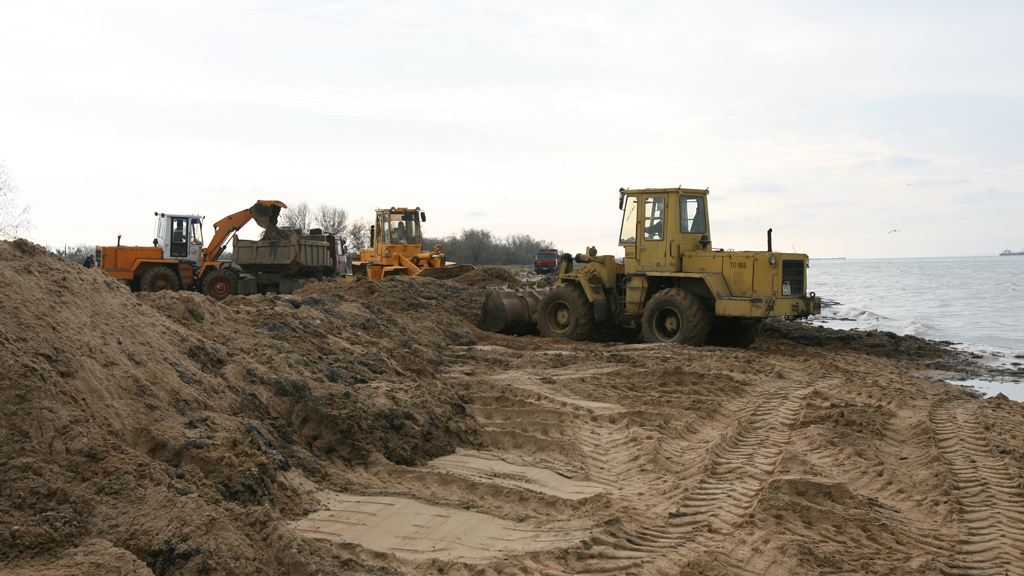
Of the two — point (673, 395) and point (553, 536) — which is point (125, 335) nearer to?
point (553, 536)

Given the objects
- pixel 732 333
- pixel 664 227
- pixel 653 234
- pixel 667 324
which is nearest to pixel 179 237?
Result: pixel 653 234

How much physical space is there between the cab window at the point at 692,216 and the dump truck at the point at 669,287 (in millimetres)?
18

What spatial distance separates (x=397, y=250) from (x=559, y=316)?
8.26 metres

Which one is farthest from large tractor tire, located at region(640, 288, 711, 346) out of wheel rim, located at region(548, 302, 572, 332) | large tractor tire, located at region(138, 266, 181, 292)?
large tractor tire, located at region(138, 266, 181, 292)

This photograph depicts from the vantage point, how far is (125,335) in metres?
5.12

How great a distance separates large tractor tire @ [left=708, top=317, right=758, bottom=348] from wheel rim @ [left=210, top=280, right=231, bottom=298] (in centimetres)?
1444

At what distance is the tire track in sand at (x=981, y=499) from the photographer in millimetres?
4133

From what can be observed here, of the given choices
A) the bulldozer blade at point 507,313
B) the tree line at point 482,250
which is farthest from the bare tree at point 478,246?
the bulldozer blade at point 507,313

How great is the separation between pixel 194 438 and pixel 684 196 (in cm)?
1001

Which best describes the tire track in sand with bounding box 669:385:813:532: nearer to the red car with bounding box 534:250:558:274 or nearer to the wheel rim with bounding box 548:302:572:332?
the wheel rim with bounding box 548:302:572:332

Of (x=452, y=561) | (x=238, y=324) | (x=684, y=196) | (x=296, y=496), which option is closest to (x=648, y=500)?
(x=452, y=561)

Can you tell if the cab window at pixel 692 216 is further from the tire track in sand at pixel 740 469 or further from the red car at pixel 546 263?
the red car at pixel 546 263

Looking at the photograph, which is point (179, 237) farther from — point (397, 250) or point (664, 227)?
point (664, 227)

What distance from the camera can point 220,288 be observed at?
71.0ft
